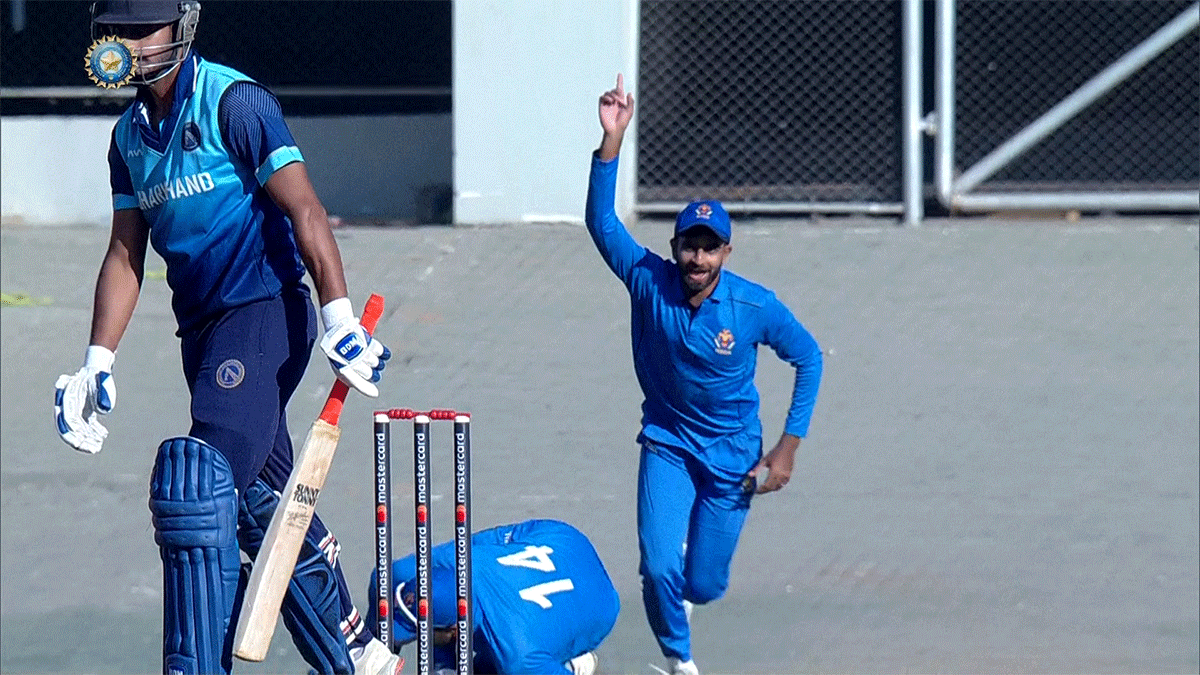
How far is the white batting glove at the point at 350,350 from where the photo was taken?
4102mm

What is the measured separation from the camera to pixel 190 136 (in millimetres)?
4238

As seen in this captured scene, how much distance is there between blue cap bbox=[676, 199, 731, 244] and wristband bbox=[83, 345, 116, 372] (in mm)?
1970

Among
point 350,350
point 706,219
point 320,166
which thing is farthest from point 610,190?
point 320,166

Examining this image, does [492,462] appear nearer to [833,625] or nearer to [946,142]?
[833,625]

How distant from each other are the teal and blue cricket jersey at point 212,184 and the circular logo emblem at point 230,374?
17cm

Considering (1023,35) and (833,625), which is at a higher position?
(1023,35)

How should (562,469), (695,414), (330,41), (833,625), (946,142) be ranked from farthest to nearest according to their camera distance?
(330,41) < (946,142) < (562,469) < (833,625) < (695,414)

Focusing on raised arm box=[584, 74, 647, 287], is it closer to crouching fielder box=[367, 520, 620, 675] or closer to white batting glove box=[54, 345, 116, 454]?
crouching fielder box=[367, 520, 620, 675]

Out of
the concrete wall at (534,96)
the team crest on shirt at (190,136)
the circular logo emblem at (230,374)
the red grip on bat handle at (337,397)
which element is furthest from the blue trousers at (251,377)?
the concrete wall at (534,96)

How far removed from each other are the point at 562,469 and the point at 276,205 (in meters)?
3.53

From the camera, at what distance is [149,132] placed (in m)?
4.31

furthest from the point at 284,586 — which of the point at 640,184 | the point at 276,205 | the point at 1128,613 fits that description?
the point at 640,184

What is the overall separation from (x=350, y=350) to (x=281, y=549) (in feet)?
1.71

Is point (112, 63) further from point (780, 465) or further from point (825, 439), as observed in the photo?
point (825, 439)
